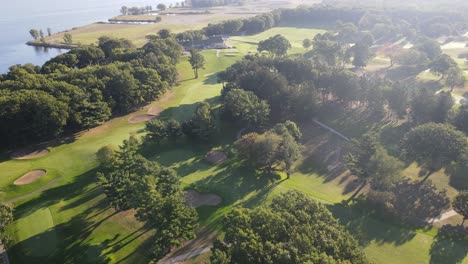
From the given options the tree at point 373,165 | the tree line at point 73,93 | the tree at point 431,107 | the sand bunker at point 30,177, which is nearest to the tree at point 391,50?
the tree at point 431,107

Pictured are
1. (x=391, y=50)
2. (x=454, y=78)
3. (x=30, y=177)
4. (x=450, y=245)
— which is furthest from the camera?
(x=391, y=50)

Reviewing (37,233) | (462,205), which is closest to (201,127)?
(37,233)

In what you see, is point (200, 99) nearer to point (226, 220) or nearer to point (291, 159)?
point (291, 159)

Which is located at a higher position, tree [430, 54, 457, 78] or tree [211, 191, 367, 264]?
tree [430, 54, 457, 78]

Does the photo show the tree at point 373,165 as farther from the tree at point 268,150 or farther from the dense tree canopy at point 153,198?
the dense tree canopy at point 153,198

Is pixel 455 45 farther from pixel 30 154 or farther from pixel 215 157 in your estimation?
pixel 30 154

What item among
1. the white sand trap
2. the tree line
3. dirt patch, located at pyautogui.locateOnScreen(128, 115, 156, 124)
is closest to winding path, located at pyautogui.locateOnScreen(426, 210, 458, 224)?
dirt patch, located at pyautogui.locateOnScreen(128, 115, 156, 124)

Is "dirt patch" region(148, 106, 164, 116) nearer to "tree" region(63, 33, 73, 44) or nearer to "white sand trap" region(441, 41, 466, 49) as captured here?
"tree" region(63, 33, 73, 44)
